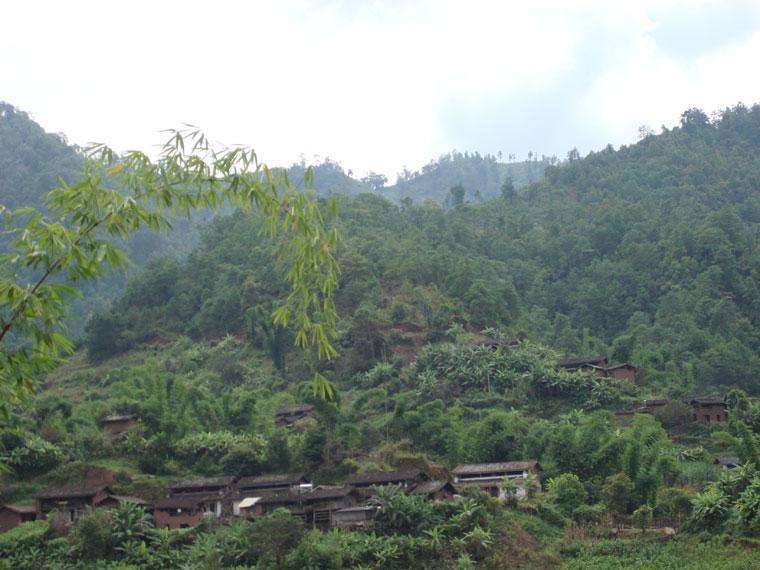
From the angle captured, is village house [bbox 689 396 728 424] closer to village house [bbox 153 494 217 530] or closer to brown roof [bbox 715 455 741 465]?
brown roof [bbox 715 455 741 465]

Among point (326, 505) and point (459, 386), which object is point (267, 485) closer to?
point (326, 505)

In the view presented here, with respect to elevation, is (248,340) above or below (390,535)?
above

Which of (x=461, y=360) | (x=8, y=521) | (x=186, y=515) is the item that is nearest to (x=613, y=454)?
(x=461, y=360)

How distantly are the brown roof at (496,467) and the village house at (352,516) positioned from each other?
4.19m

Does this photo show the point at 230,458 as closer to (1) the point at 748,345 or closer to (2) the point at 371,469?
(2) the point at 371,469

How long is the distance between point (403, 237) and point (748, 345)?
20460mm

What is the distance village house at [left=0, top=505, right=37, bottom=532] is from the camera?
959 inches

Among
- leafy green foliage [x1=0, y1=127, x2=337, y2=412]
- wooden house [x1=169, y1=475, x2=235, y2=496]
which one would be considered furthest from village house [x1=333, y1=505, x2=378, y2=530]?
leafy green foliage [x1=0, y1=127, x2=337, y2=412]

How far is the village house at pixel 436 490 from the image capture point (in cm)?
2431

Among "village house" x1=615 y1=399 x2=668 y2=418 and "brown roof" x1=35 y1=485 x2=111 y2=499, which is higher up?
"brown roof" x1=35 y1=485 x2=111 y2=499

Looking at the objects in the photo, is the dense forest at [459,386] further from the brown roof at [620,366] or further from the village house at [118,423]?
the brown roof at [620,366]

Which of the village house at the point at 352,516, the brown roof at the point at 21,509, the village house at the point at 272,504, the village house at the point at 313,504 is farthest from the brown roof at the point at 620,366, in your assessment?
the brown roof at the point at 21,509

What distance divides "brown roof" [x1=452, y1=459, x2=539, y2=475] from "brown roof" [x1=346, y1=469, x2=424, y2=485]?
1.69 metres

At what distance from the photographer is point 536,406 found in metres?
33.3
